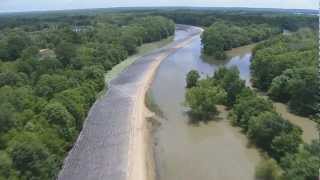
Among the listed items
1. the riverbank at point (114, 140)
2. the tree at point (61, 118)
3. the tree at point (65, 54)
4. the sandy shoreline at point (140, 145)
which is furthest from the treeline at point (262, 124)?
the tree at point (65, 54)

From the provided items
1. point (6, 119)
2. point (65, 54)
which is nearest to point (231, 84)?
point (6, 119)

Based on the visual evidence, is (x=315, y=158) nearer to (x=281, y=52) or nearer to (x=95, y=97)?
(x=95, y=97)

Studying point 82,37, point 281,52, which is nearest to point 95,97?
point 281,52

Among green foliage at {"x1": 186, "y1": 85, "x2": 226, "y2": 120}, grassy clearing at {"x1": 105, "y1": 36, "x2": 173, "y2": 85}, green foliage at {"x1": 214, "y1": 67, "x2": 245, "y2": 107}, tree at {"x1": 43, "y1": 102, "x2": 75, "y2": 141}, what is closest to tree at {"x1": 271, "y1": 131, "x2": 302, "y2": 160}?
green foliage at {"x1": 186, "y1": 85, "x2": 226, "y2": 120}

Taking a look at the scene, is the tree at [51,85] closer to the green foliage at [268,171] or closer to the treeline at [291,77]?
the treeline at [291,77]

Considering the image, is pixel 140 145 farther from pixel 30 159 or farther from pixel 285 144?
pixel 285 144

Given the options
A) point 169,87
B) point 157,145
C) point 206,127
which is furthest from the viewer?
point 169,87
